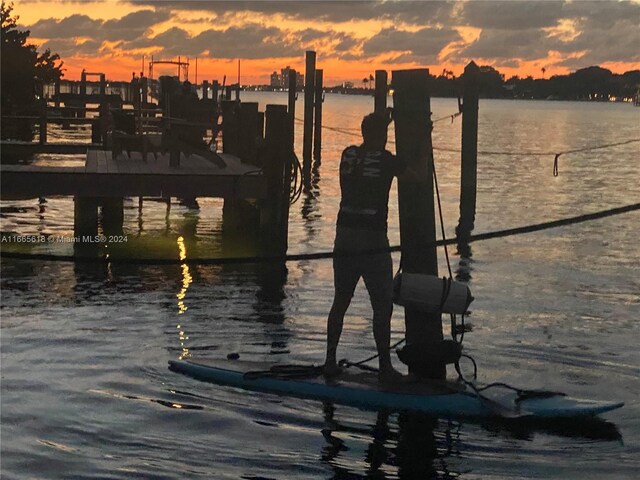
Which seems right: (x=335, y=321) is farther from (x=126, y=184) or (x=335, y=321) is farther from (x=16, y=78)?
(x=16, y=78)

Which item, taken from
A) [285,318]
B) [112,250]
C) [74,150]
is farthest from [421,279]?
[74,150]

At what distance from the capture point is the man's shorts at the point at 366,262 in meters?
8.87

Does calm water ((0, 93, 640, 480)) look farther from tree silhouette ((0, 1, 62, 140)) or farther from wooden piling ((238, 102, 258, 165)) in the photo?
tree silhouette ((0, 1, 62, 140))

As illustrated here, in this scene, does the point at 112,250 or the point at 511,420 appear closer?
the point at 511,420

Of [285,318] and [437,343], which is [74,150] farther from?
[437,343]

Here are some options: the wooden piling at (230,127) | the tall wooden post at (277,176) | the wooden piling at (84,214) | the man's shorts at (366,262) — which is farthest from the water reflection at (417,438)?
the wooden piling at (230,127)

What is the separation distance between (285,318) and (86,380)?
3.93 meters

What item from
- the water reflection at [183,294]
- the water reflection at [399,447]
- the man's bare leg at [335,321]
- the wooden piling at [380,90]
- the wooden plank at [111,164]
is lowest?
the water reflection at [399,447]

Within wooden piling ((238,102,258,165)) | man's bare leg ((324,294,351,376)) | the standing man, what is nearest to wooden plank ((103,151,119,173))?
wooden piling ((238,102,258,165))

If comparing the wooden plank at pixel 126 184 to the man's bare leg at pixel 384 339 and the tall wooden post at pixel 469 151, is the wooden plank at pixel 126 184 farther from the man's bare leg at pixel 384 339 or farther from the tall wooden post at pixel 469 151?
the man's bare leg at pixel 384 339

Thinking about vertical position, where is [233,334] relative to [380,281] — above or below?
below

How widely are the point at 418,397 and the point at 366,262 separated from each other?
1181mm

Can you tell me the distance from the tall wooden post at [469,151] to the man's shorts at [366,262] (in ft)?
38.3

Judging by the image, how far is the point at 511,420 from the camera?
29.1 ft
